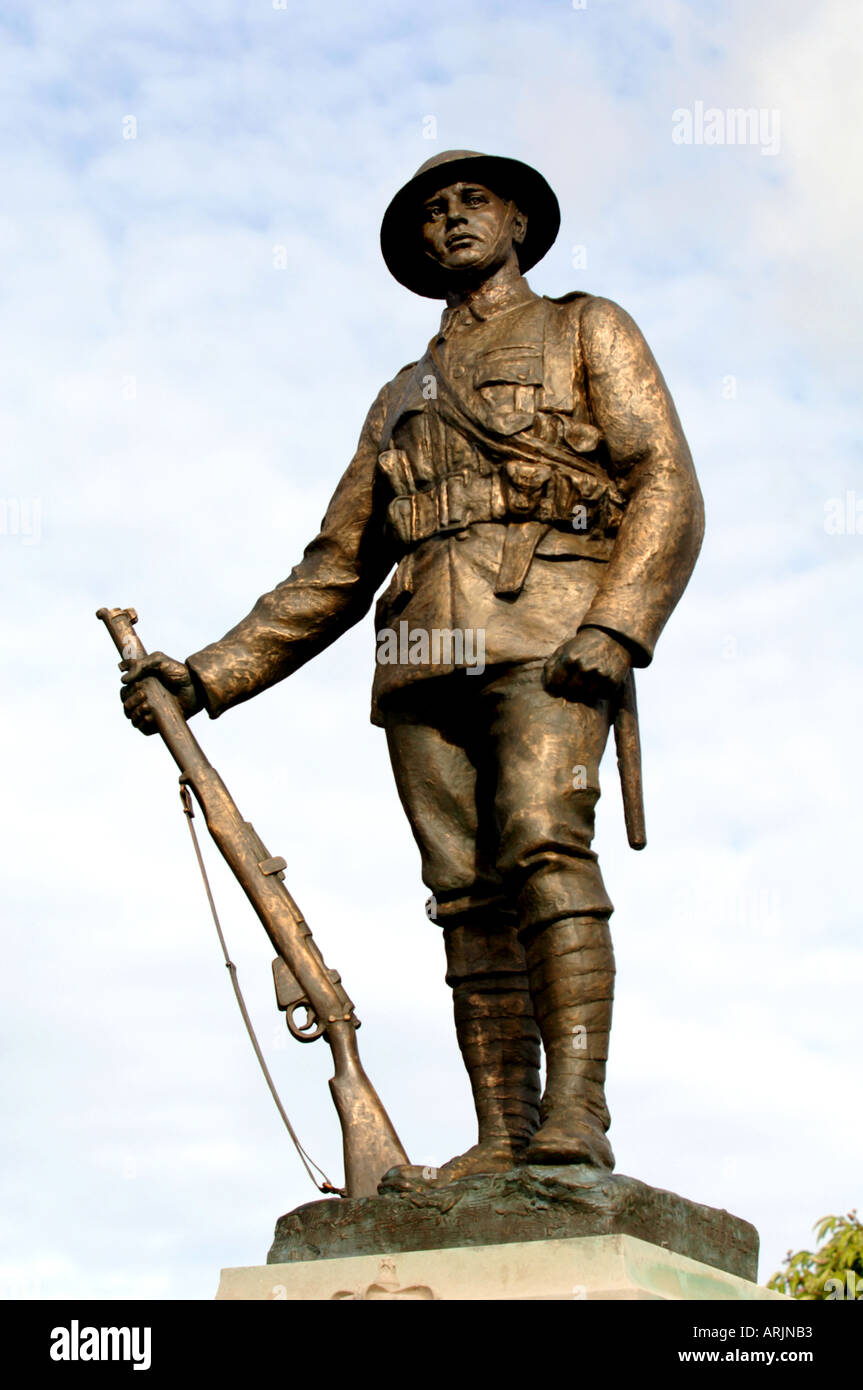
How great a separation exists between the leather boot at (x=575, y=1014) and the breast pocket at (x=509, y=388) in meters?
1.73

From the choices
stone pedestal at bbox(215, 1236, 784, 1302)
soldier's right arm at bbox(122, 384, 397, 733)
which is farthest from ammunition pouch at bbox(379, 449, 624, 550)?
stone pedestal at bbox(215, 1236, 784, 1302)

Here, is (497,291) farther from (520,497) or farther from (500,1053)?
(500,1053)

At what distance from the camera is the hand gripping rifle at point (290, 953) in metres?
6.04

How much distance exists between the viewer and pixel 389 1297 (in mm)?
5293

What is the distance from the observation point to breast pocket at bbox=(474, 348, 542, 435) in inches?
247

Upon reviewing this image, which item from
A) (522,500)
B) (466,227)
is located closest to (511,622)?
(522,500)


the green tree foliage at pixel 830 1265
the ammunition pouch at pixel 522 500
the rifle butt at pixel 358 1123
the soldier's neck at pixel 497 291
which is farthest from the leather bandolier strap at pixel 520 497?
the green tree foliage at pixel 830 1265

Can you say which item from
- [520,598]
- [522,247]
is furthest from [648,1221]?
[522,247]

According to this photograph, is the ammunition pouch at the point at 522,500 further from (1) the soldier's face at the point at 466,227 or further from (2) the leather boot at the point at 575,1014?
(2) the leather boot at the point at 575,1014

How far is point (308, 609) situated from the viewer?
692cm

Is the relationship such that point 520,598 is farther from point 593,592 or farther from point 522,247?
point 522,247

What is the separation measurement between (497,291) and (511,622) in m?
1.42
